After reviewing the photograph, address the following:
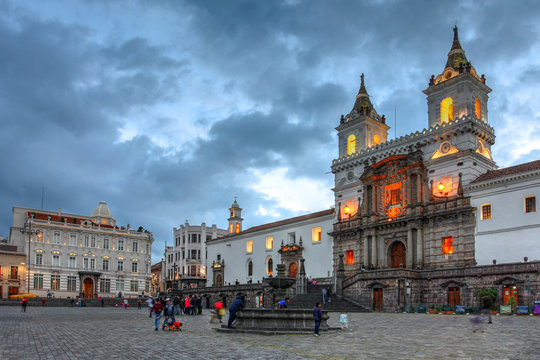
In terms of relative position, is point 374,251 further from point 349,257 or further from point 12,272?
point 12,272

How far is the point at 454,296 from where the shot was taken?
1606 inches

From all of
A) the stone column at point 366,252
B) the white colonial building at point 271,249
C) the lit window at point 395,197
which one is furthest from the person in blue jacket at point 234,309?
the white colonial building at point 271,249

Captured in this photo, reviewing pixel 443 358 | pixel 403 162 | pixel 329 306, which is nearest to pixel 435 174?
pixel 403 162

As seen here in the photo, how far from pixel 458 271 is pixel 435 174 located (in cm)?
1007

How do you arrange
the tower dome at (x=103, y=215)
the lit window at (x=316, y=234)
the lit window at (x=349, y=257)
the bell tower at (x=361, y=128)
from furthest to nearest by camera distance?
the tower dome at (x=103, y=215) → the lit window at (x=316, y=234) → the bell tower at (x=361, y=128) → the lit window at (x=349, y=257)

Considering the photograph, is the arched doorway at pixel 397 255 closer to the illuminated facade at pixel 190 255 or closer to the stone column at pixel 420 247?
the stone column at pixel 420 247

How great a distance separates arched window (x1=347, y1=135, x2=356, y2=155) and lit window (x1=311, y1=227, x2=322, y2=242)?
9303mm

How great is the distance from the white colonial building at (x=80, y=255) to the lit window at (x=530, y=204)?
60104 millimetres

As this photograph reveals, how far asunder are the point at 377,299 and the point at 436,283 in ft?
16.0

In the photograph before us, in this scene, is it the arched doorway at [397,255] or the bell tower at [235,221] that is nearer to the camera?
the arched doorway at [397,255]

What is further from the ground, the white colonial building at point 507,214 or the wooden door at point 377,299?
the white colonial building at point 507,214

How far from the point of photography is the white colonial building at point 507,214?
39219mm

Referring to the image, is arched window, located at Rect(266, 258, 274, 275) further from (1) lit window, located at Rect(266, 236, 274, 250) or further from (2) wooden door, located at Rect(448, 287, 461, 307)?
(2) wooden door, located at Rect(448, 287, 461, 307)

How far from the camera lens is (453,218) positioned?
44.2 m
